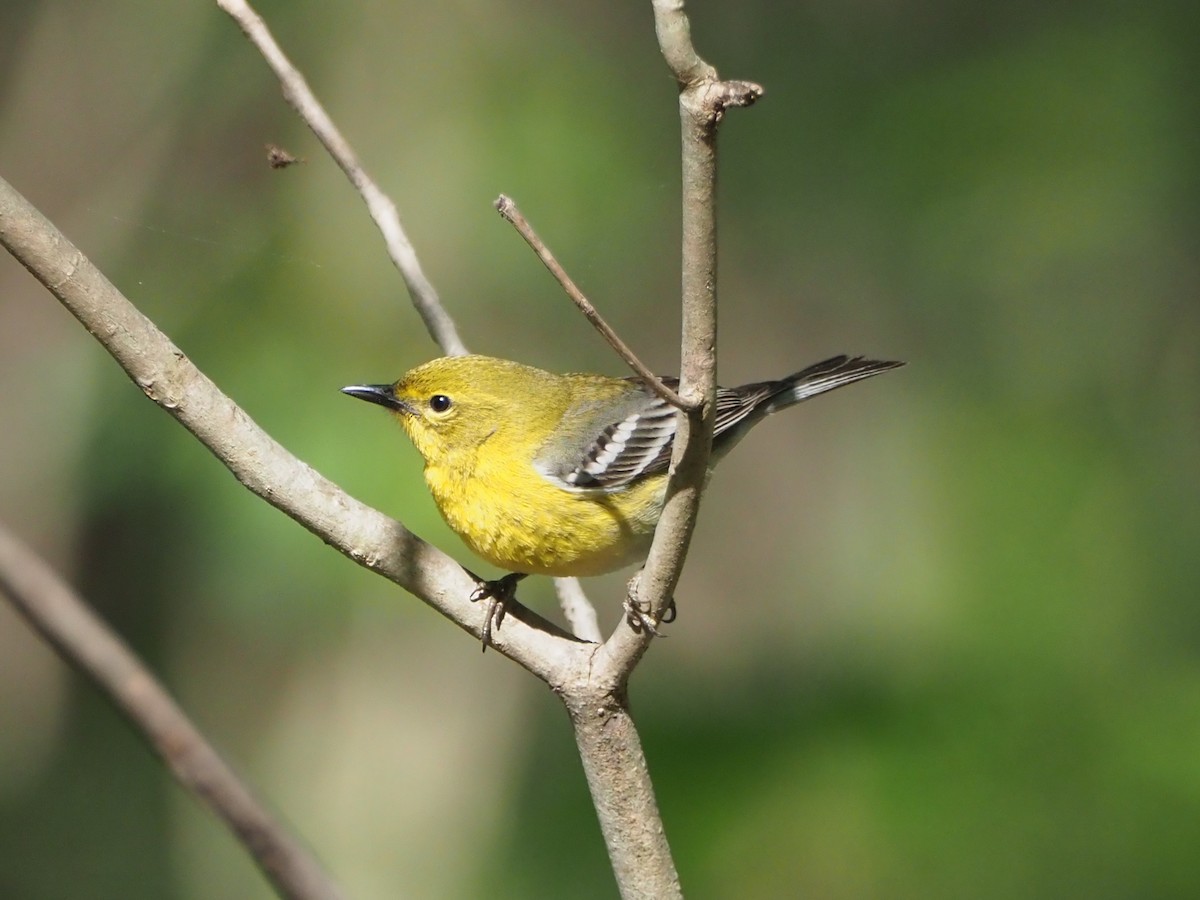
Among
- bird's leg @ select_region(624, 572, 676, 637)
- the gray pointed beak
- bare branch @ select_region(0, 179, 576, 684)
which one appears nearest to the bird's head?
the gray pointed beak

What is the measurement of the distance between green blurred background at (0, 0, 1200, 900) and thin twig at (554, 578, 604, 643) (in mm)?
824

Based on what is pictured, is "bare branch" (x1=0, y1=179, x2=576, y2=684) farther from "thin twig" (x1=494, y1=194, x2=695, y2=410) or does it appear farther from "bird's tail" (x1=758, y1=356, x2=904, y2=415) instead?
"bird's tail" (x1=758, y1=356, x2=904, y2=415)

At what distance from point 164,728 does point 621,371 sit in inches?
239

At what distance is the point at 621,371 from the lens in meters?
7.11

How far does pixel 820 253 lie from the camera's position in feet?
24.2

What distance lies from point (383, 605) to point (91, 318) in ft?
10.8

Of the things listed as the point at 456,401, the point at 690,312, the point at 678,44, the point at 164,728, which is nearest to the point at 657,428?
the point at 456,401

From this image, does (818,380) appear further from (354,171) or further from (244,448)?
(244,448)

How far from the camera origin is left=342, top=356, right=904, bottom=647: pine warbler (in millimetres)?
3689

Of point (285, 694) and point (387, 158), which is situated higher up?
point (387, 158)

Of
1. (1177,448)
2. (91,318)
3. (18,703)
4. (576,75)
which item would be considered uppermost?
(576,75)

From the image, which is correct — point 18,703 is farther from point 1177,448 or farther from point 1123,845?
point 1177,448

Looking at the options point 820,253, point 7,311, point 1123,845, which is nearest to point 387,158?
point 7,311

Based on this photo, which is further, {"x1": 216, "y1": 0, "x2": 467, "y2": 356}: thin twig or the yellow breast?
the yellow breast
